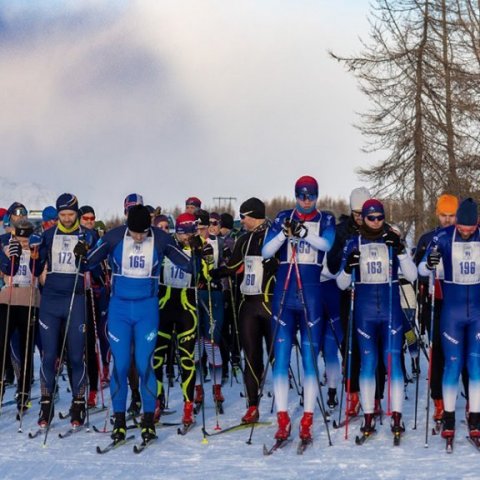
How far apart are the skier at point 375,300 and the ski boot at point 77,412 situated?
275 centimetres

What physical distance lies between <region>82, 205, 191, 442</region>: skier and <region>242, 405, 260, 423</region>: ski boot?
112 cm

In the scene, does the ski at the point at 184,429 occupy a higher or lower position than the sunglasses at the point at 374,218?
lower

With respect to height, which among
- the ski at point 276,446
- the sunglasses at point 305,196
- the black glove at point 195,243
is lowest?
A: the ski at point 276,446

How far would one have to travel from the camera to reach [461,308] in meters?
7.28

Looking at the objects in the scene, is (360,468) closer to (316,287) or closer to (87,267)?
(316,287)

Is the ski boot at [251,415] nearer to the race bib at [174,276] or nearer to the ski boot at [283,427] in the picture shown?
the ski boot at [283,427]

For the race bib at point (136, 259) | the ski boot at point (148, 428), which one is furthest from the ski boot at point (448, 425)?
the race bib at point (136, 259)

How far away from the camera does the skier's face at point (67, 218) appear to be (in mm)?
8312

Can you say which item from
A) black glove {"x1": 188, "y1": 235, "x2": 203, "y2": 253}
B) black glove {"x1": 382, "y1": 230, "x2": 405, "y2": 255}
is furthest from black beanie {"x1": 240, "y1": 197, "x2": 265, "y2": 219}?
black glove {"x1": 382, "y1": 230, "x2": 405, "y2": 255}

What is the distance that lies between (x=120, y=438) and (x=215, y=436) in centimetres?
89

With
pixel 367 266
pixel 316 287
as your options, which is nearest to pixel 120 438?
pixel 316 287

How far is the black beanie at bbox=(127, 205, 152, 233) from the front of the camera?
24.5 ft

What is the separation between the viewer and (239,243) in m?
8.46

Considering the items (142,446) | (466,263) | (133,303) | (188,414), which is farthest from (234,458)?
(466,263)
